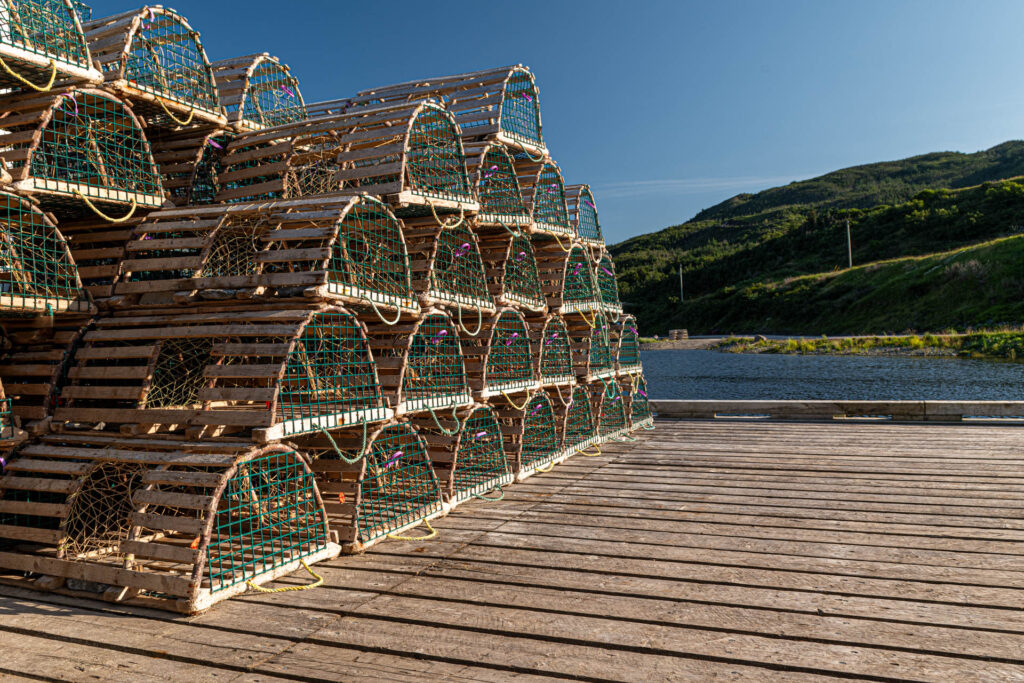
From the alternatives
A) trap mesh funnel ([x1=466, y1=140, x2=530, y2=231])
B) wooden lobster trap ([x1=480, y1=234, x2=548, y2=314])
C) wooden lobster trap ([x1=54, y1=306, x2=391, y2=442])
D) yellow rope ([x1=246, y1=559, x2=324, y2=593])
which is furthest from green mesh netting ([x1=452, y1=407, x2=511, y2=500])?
→ yellow rope ([x1=246, y1=559, x2=324, y2=593])

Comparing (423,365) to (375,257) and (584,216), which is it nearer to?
(375,257)

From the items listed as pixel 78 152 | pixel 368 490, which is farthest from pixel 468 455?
pixel 78 152

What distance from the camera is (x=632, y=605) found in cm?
324

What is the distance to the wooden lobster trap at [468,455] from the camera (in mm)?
5035

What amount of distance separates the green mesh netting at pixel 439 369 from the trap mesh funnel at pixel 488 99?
182 cm

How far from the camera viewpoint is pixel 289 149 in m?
5.23

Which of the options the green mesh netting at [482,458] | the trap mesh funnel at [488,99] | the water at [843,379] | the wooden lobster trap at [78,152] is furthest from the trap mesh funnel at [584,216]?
the water at [843,379]

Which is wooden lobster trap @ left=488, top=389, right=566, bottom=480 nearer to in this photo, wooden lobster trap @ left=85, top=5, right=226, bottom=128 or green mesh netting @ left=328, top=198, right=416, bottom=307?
green mesh netting @ left=328, top=198, right=416, bottom=307

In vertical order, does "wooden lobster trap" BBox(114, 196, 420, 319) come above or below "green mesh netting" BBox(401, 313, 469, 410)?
above

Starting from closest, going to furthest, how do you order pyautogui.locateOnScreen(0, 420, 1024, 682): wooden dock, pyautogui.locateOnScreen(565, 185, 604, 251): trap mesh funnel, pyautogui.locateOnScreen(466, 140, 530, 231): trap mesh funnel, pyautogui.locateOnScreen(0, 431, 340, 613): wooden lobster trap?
pyautogui.locateOnScreen(0, 420, 1024, 682): wooden dock
pyautogui.locateOnScreen(0, 431, 340, 613): wooden lobster trap
pyautogui.locateOnScreen(466, 140, 530, 231): trap mesh funnel
pyautogui.locateOnScreen(565, 185, 604, 251): trap mesh funnel

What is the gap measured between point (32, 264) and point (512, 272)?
345 cm

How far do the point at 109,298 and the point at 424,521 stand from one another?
2275 millimetres

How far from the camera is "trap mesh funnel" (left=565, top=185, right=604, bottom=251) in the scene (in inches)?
298

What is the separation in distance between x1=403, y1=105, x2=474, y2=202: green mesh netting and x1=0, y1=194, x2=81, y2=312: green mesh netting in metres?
2.14
